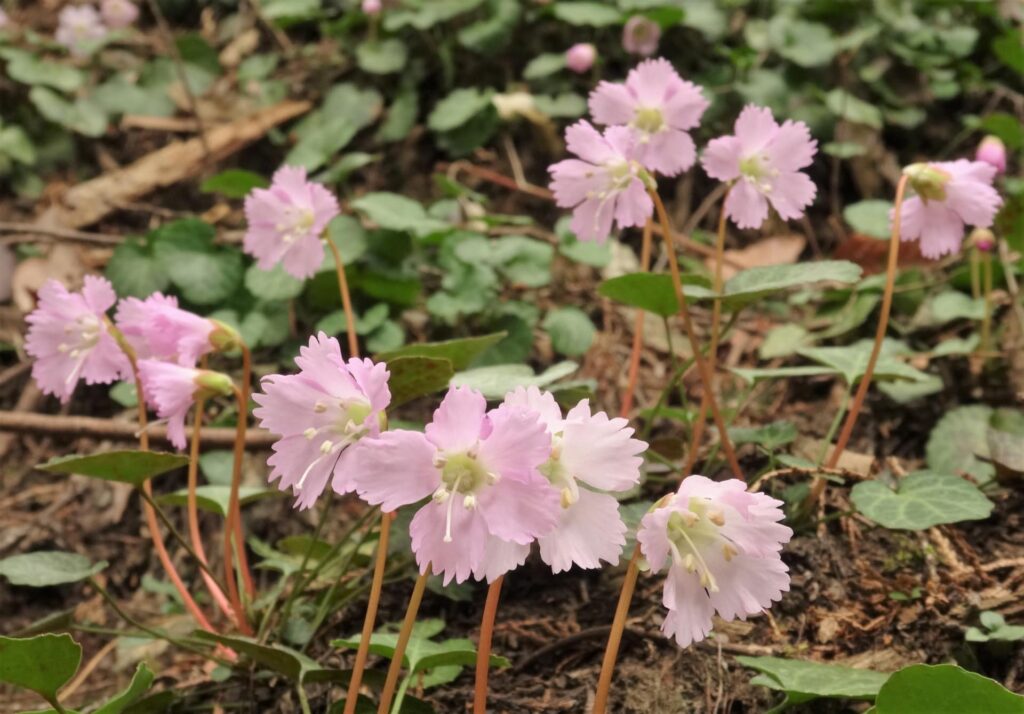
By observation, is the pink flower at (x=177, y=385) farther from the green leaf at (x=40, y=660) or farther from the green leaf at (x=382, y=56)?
the green leaf at (x=382, y=56)

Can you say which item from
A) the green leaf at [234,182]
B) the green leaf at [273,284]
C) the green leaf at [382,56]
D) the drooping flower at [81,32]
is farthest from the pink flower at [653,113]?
the drooping flower at [81,32]

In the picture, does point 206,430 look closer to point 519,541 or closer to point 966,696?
point 519,541

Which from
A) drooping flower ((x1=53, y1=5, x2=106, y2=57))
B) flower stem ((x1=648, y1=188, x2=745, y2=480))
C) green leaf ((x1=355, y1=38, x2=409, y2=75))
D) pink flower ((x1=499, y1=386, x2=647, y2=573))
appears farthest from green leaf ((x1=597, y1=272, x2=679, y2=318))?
drooping flower ((x1=53, y1=5, x2=106, y2=57))

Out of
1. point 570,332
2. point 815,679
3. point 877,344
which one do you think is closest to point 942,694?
point 815,679

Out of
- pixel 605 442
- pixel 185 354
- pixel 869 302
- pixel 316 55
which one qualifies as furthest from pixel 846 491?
pixel 316 55

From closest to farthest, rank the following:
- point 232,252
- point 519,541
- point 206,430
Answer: point 519,541 → point 206,430 → point 232,252

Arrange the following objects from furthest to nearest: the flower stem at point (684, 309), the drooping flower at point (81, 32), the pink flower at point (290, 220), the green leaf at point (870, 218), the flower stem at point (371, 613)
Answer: the drooping flower at point (81, 32) < the green leaf at point (870, 218) < the pink flower at point (290, 220) < the flower stem at point (684, 309) < the flower stem at point (371, 613)

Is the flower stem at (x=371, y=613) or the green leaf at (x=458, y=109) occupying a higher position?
the flower stem at (x=371, y=613)
